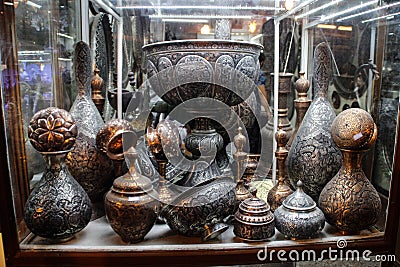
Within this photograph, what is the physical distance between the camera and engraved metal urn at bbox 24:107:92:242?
23.3 inches

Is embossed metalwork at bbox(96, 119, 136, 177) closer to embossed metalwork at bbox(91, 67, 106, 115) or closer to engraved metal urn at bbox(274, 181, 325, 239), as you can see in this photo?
embossed metalwork at bbox(91, 67, 106, 115)

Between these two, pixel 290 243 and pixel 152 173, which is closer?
pixel 290 243

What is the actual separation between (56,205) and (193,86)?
33 centimetres

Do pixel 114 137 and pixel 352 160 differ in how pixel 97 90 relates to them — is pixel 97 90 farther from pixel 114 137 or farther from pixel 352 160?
pixel 352 160

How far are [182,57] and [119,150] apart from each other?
8.3 inches

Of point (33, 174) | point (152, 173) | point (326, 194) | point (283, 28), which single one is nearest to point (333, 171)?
point (326, 194)

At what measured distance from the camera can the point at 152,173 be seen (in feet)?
2.43

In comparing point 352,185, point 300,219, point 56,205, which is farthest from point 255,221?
point 56,205

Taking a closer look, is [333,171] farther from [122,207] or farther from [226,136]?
[122,207]

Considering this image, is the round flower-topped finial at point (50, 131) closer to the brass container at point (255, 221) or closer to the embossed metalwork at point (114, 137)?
the embossed metalwork at point (114, 137)

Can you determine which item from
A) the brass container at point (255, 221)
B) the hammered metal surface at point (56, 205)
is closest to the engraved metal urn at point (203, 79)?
the brass container at point (255, 221)

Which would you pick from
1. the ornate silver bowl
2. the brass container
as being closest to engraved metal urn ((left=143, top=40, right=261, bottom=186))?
the ornate silver bowl

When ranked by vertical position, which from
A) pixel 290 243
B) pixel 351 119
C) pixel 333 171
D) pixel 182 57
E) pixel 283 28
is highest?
pixel 283 28

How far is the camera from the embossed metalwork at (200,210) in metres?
0.64
